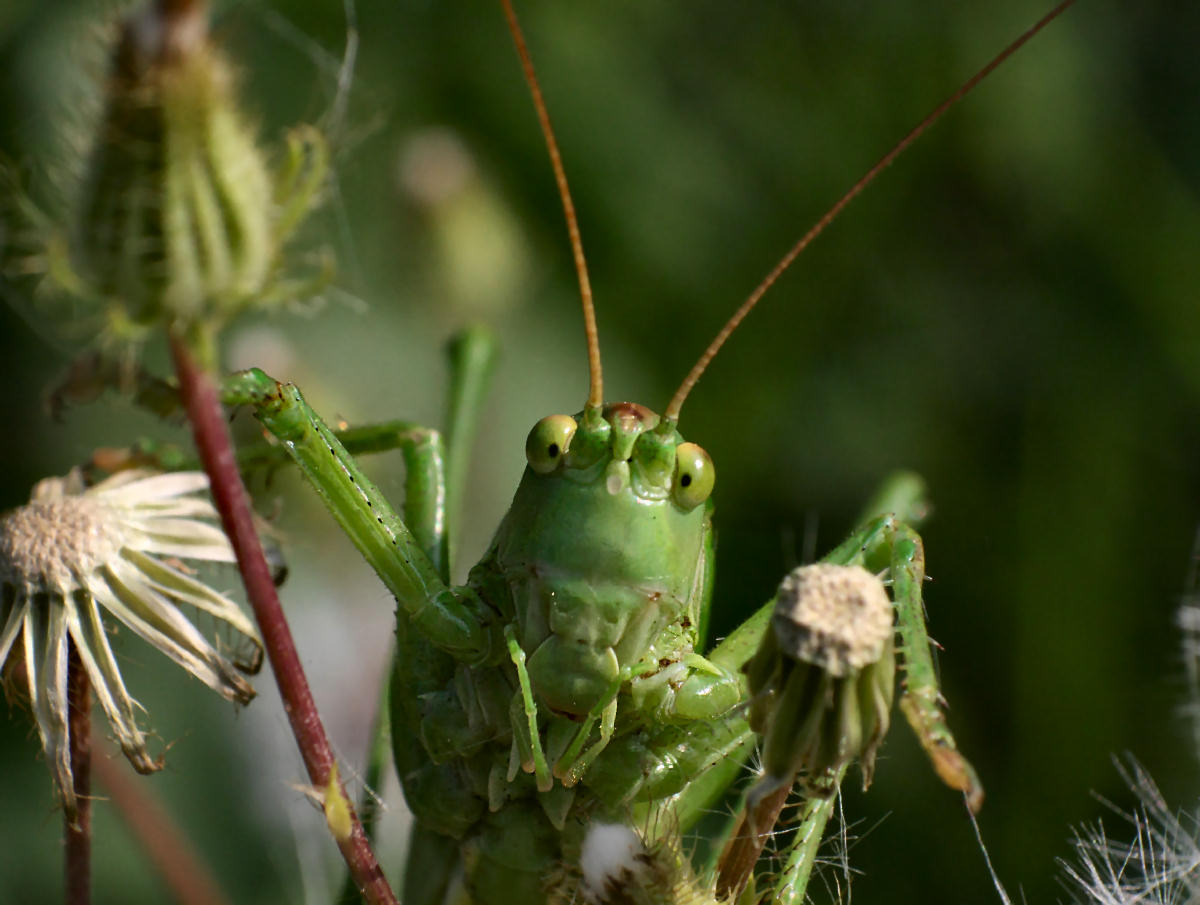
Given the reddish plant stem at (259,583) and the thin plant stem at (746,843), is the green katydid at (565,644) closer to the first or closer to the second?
the thin plant stem at (746,843)

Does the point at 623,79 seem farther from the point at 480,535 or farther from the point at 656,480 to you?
the point at 656,480

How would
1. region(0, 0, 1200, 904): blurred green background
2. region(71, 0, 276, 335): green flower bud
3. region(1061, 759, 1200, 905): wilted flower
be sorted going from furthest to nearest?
region(0, 0, 1200, 904): blurred green background → region(1061, 759, 1200, 905): wilted flower → region(71, 0, 276, 335): green flower bud

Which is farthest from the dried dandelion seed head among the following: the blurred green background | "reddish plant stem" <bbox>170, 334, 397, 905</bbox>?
the blurred green background

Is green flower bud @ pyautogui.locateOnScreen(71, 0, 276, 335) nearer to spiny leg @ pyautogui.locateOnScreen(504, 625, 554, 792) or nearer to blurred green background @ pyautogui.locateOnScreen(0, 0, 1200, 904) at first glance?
spiny leg @ pyautogui.locateOnScreen(504, 625, 554, 792)

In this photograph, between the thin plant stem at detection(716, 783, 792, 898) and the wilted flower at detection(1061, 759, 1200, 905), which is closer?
the thin plant stem at detection(716, 783, 792, 898)

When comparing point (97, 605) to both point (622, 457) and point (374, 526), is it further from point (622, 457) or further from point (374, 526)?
point (622, 457)

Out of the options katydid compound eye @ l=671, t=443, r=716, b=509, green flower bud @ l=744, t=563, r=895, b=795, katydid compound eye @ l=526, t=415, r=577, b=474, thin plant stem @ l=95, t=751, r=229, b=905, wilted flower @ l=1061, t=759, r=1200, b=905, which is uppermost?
katydid compound eye @ l=526, t=415, r=577, b=474

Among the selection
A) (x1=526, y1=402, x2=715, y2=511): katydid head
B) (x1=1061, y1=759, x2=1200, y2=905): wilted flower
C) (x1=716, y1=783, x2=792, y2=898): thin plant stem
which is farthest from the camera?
(x1=526, y1=402, x2=715, y2=511): katydid head

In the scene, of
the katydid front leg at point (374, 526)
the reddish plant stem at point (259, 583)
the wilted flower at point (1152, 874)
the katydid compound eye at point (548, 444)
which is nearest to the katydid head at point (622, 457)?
the katydid compound eye at point (548, 444)
